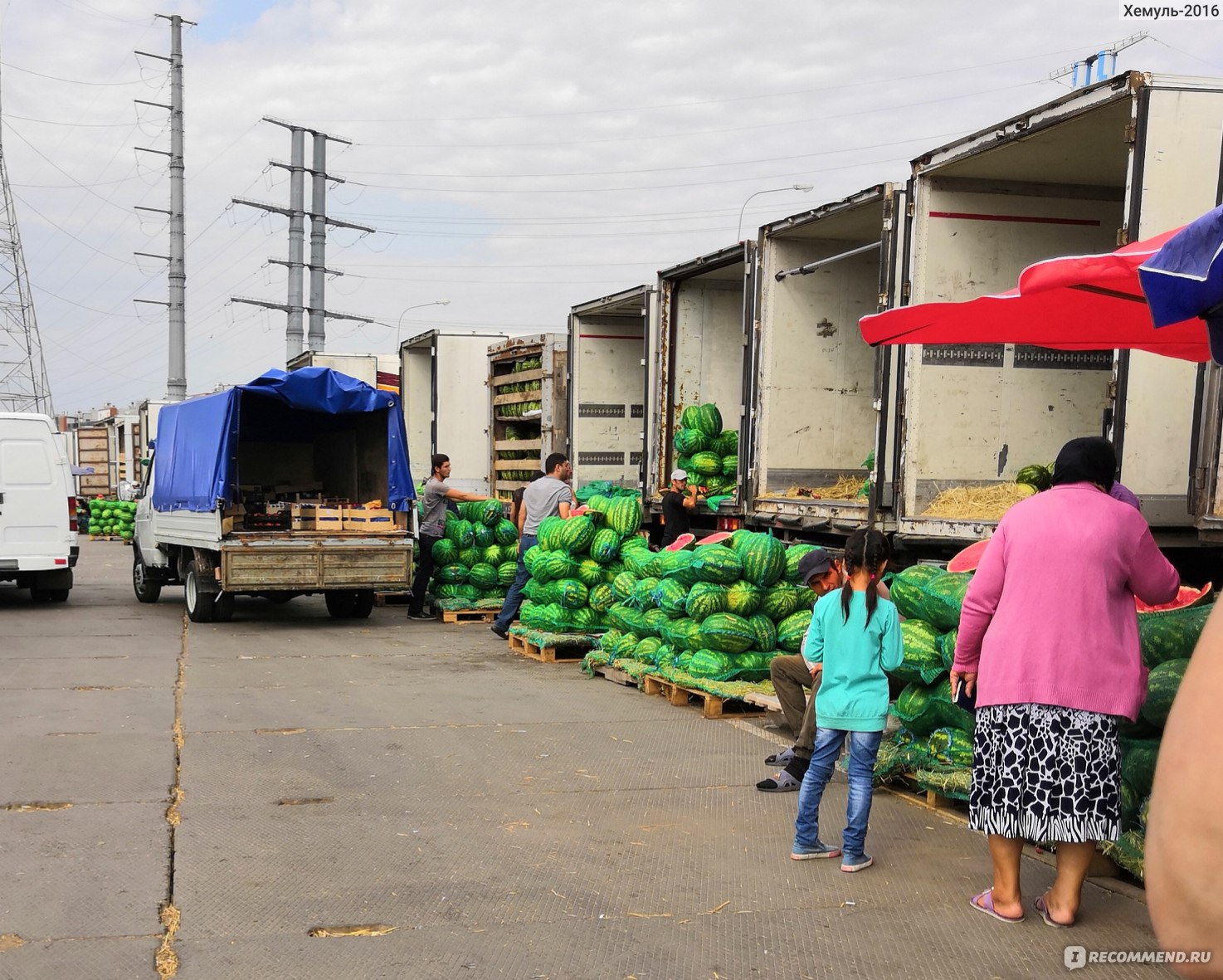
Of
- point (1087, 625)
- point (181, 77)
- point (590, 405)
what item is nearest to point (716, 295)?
point (590, 405)

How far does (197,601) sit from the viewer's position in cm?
1416

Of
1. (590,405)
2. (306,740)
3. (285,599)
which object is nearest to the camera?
(306,740)

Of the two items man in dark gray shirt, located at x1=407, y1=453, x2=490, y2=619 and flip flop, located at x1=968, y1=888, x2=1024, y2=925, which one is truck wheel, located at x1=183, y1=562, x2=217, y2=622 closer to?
man in dark gray shirt, located at x1=407, y1=453, x2=490, y2=619

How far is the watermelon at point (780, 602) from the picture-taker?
8.75m

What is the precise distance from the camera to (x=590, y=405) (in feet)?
50.4

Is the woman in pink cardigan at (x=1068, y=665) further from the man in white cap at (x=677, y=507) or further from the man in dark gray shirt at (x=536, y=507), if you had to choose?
the man in dark gray shirt at (x=536, y=507)

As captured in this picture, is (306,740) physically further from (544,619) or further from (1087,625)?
(1087,625)

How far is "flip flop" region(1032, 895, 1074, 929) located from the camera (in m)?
4.49

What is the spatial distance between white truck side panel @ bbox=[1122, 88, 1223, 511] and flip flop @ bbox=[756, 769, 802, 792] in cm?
275

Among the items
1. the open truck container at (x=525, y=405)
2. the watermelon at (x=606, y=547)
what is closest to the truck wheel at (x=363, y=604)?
the open truck container at (x=525, y=405)

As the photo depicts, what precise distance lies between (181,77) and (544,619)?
33.9 meters

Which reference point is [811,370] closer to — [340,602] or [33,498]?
[340,602]

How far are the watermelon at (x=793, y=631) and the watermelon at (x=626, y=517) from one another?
3.15m

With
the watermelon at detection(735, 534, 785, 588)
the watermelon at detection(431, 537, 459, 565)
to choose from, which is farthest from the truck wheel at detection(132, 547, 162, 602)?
the watermelon at detection(735, 534, 785, 588)
